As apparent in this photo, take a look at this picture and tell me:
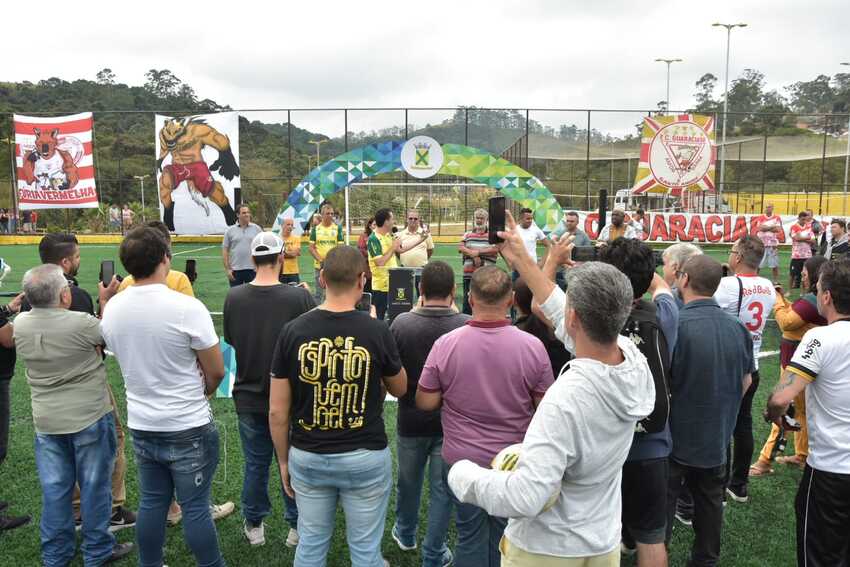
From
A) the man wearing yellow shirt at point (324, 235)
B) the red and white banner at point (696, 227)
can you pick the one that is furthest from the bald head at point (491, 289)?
the red and white banner at point (696, 227)

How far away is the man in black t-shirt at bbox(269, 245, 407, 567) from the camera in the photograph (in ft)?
8.20

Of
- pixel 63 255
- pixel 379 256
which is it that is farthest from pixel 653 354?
pixel 379 256

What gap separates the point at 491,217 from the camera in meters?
2.44

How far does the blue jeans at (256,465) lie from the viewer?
361 centimetres

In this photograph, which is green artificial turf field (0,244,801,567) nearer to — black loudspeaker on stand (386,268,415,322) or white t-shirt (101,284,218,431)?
white t-shirt (101,284,218,431)

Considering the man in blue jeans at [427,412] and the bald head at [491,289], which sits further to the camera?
the man in blue jeans at [427,412]

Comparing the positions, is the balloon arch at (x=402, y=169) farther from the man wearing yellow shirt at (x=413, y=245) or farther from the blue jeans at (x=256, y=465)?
the blue jeans at (x=256, y=465)

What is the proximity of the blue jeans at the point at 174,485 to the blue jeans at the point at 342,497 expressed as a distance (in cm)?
57

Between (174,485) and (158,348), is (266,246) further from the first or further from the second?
(174,485)

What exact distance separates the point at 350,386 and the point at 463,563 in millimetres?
1063

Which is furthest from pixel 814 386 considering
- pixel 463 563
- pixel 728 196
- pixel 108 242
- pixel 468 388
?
pixel 728 196

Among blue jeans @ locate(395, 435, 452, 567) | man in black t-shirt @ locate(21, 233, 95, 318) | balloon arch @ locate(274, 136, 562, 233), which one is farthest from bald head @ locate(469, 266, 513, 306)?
balloon arch @ locate(274, 136, 562, 233)

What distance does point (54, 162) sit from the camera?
72.5ft

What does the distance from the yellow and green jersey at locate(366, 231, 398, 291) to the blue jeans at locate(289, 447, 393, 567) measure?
610 centimetres
